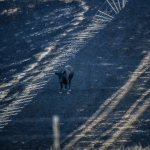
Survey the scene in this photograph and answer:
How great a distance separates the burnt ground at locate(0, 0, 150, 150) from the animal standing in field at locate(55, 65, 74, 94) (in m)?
0.23

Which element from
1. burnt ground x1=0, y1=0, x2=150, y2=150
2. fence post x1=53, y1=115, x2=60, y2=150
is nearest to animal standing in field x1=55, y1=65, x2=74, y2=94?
burnt ground x1=0, y1=0, x2=150, y2=150

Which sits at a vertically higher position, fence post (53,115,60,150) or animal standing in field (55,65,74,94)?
animal standing in field (55,65,74,94)

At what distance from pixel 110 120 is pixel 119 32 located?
139 inches

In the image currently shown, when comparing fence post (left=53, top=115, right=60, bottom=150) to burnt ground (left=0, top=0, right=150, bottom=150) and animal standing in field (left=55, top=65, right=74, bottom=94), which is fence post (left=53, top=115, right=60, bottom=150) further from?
animal standing in field (left=55, top=65, right=74, bottom=94)

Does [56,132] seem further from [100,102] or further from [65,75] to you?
[65,75]

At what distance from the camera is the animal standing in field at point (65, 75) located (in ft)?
28.9

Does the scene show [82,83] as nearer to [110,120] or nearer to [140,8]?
[110,120]

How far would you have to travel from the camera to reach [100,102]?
29.0 feet

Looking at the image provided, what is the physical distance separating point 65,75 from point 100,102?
154 centimetres

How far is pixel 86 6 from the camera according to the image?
1056 cm

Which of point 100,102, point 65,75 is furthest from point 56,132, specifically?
point 65,75

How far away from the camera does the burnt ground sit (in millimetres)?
8336

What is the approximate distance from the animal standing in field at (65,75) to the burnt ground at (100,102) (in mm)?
229

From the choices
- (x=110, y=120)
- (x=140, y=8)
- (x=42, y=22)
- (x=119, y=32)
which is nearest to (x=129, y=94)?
(x=110, y=120)
